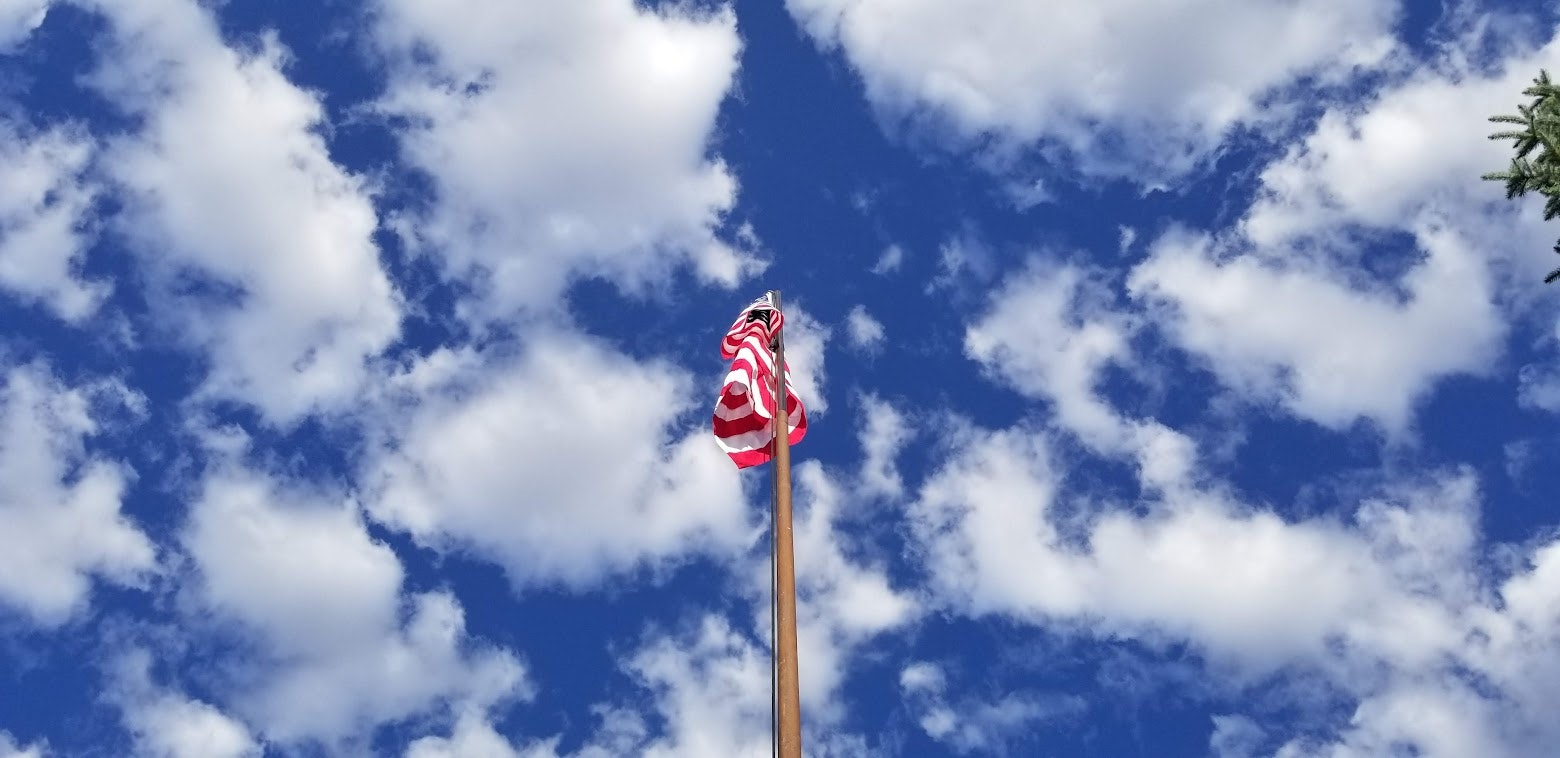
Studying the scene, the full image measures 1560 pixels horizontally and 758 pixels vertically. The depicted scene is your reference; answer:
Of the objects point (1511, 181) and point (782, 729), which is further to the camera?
point (1511, 181)

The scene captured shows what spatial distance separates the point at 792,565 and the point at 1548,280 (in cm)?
1464

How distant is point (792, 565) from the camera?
13578mm

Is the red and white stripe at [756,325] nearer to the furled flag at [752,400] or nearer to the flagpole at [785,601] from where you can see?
the furled flag at [752,400]

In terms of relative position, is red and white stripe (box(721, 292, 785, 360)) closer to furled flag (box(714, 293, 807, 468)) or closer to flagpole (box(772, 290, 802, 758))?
furled flag (box(714, 293, 807, 468))

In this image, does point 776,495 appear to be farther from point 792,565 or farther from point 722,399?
point 722,399

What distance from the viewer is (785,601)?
13.1 m

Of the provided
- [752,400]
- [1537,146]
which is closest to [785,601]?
[752,400]

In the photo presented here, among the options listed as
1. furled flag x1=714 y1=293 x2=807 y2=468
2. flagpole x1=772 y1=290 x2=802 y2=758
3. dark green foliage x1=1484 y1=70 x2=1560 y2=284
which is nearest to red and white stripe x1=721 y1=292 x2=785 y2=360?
furled flag x1=714 y1=293 x2=807 y2=468

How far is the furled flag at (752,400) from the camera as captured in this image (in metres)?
18.3

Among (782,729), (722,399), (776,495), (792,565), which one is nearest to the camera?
(782,729)

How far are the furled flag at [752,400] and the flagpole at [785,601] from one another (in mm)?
1852

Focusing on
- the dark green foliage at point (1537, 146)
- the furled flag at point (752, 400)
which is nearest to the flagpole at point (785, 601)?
the furled flag at point (752, 400)

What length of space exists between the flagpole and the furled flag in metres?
1.85

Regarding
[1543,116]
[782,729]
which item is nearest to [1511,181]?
[1543,116]
